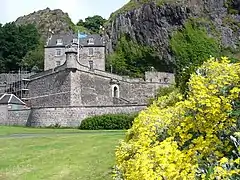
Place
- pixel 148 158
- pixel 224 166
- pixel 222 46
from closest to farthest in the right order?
pixel 224 166 → pixel 148 158 → pixel 222 46

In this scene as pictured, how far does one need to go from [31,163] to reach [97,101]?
3605 cm

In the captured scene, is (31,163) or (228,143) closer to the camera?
(228,143)

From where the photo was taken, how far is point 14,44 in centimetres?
8819

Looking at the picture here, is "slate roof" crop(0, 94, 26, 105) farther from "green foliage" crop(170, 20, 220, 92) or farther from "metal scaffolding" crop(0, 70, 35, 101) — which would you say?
"green foliage" crop(170, 20, 220, 92)

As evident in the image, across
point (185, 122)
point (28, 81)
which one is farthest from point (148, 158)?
point (28, 81)

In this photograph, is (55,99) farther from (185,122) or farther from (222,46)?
(185,122)

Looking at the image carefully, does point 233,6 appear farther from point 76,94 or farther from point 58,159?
point 58,159

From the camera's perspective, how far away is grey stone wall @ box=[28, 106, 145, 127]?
163 ft

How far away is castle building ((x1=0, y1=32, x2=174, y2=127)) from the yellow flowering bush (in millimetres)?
40296

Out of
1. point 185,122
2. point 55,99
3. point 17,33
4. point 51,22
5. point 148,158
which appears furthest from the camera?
point 51,22

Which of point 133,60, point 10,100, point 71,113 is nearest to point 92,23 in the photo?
point 133,60

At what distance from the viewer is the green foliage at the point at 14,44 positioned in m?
86.6

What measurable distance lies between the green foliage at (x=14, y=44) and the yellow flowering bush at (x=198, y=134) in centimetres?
7876

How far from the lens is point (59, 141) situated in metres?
27.0
